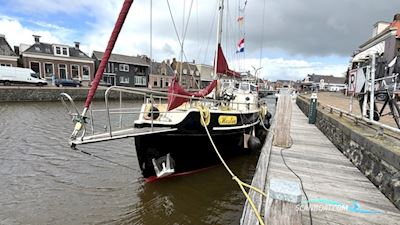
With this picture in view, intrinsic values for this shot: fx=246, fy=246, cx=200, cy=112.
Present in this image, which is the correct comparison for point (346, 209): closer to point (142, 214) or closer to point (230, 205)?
point (230, 205)

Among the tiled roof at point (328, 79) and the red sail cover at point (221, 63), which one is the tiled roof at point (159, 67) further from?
the tiled roof at point (328, 79)

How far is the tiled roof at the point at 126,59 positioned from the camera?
4466 cm

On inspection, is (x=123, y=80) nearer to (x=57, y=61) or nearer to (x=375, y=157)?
(x=57, y=61)

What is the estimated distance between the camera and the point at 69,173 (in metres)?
7.39

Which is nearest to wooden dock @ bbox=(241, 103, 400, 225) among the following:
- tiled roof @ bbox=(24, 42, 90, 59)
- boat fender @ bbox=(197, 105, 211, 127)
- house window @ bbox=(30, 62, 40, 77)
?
boat fender @ bbox=(197, 105, 211, 127)

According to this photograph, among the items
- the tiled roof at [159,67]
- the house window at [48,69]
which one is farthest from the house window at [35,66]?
the tiled roof at [159,67]

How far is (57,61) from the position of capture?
38.6 m

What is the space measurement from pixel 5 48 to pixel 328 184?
4354 cm

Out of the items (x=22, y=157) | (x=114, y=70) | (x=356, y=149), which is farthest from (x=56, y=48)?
(x=356, y=149)

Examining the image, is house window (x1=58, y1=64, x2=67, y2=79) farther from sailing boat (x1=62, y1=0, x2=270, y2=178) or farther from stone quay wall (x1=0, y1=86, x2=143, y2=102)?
sailing boat (x1=62, y1=0, x2=270, y2=178)

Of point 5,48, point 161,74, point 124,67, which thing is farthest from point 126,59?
point 5,48

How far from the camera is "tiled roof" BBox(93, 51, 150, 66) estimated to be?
4466 cm

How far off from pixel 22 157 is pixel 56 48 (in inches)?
1426

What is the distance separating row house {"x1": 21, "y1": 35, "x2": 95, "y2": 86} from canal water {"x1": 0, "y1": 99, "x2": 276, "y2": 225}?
32929mm
